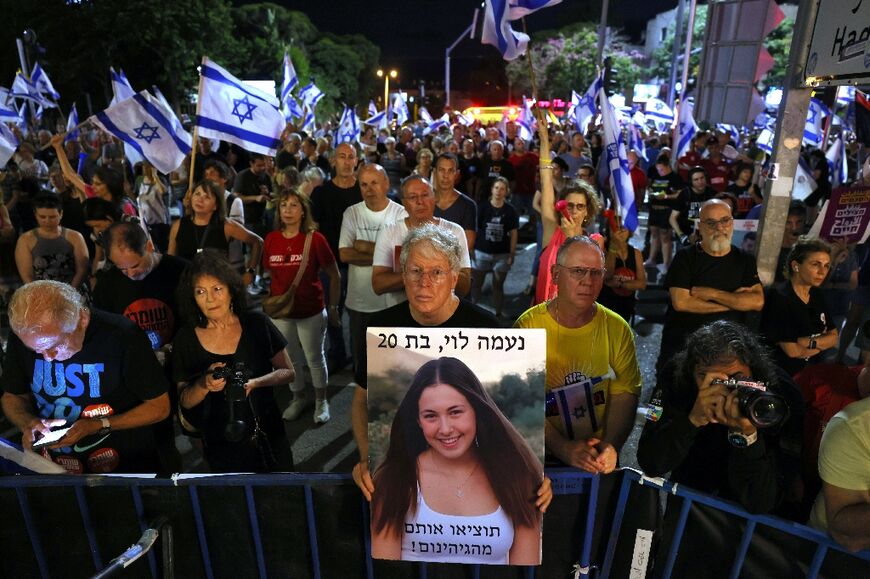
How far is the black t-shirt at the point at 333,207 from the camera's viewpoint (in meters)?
6.59

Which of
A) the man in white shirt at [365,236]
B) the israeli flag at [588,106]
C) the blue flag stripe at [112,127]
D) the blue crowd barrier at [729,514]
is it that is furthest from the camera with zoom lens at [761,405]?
the israeli flag at [588,106]

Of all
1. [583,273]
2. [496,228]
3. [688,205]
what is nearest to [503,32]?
[496,228]

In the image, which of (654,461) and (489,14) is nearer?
(654,461)

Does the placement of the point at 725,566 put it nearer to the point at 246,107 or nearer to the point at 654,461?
the point at 654,461

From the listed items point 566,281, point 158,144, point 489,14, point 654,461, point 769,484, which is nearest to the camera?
point 769,484

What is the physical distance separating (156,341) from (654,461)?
3019mm

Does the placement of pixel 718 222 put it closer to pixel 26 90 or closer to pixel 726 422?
pixel 726 422

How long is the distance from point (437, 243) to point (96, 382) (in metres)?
1.74

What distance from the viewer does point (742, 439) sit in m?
2.31

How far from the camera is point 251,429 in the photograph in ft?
10.7

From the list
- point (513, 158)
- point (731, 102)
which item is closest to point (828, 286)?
point (731, 102)

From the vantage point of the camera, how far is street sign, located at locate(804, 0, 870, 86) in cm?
A: 370

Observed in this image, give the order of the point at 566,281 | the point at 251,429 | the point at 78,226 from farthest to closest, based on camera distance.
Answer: the point at 78,226 < the point at 251,429 < the point at 566,281

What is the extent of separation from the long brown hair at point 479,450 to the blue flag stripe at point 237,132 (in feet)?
16.4
